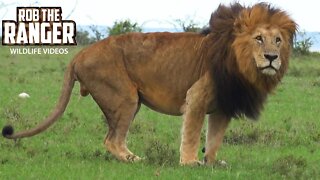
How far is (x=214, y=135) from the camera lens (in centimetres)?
729

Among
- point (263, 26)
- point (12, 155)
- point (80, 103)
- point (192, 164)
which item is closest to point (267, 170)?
point (192, 164)

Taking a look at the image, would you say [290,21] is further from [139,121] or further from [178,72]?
[139,121]

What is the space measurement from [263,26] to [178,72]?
106 cm

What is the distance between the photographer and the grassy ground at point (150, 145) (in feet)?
21.4

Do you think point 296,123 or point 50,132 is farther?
point 296,123

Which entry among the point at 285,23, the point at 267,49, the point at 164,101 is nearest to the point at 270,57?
the point at 267,49

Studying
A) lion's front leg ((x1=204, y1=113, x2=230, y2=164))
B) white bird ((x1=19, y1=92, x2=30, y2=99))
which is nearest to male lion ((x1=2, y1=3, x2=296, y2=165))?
lion's front leg ((x1=204, y1=113, x2=230, y2=164))

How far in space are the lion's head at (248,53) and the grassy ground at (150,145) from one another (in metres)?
0.65

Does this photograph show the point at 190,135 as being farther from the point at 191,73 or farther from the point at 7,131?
the point at 7,131

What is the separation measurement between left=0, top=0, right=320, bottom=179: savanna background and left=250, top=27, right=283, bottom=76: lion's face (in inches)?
26.7

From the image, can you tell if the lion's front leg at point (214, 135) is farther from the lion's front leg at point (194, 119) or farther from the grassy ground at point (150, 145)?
the lion's front leg at point (194, 119)

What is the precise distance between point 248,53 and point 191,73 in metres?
0.83

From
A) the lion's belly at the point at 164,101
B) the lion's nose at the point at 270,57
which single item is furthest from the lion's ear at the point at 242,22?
the lion's belly at the point at 164,101

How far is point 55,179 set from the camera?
6176mm
